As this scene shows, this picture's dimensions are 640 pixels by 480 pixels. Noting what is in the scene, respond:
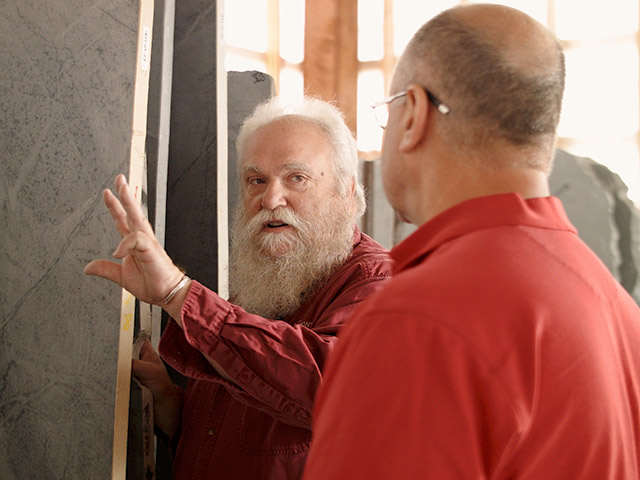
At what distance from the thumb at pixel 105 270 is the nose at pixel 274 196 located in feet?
1.83

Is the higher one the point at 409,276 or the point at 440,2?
the point at 440,2

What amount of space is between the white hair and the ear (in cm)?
110

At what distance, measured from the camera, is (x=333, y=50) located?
23.3ft

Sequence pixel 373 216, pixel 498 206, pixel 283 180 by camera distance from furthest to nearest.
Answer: pixel 373 216 < pixel 283 180 < pixel 498 206

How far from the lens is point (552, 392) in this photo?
71cm

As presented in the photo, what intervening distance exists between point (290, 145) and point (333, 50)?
5.43 m

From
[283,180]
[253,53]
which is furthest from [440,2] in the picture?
[283,180]

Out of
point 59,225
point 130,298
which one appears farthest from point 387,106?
point 59,225

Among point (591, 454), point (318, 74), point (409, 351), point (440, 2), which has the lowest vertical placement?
point (591, 454)

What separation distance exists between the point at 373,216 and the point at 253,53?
3999mm

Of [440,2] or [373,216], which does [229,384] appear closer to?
[373,216]

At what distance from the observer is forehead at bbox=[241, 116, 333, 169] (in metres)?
1.95

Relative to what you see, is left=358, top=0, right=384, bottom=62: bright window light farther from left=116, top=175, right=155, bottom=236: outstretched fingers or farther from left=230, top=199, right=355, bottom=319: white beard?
left=116, top=175, right=155, bottom=236: outstretched fingers

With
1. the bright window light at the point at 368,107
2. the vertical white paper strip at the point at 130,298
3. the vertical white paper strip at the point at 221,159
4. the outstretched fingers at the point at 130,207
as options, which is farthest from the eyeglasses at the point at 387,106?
the bright window light at the point at 368,107
